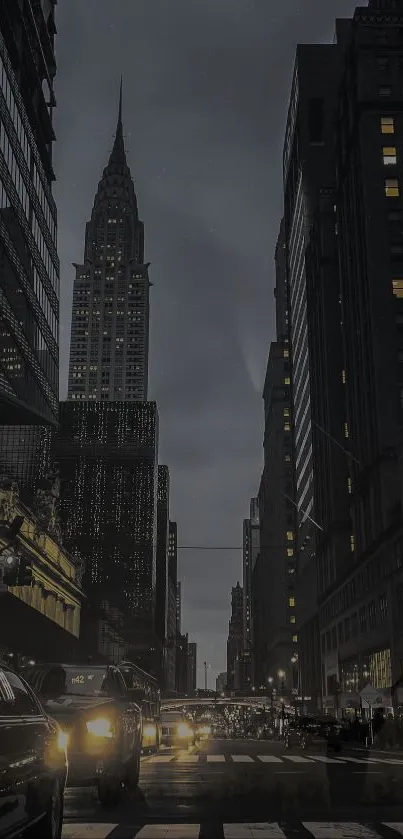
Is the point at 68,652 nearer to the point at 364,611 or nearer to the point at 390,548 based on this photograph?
the point at 364,611

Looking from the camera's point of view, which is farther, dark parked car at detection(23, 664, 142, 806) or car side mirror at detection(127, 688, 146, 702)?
car side mirror at detection(127, 688, 146, 702)

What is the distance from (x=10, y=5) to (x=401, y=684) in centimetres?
6421

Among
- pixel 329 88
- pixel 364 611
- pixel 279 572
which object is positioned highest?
pixel 329 88

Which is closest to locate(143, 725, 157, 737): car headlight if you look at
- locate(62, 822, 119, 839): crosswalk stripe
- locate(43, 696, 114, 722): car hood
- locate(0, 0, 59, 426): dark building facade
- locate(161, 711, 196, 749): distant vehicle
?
locate(161, 711, 196, 749): distant vehicle

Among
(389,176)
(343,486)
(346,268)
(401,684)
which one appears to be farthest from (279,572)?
(401,684)

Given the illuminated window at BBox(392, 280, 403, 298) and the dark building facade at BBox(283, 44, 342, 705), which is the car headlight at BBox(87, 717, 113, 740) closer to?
the illuminated window at BBox(392, 280, 403, 298)

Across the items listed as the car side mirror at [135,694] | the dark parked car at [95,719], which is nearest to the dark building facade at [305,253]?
the car side mirror at [135,694]

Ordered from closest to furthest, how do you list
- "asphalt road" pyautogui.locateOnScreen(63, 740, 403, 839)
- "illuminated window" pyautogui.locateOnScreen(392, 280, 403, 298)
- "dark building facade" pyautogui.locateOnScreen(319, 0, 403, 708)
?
"asphalt road" pyautogui.locateOnScreen(63, 740, 403, 839) < "dark building facade" pyautogui.locateOnScreen(319, 0, 403, 708) < "illuminated window" pyautogui.locateOnScreen(392, 280, 403, 298)

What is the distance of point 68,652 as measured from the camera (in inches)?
3853

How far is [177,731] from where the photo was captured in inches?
1590

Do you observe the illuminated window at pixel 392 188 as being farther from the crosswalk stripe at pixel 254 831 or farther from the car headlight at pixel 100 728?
the crosswalk stripe at pixel 254 831

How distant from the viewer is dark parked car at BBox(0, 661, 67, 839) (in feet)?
19.2

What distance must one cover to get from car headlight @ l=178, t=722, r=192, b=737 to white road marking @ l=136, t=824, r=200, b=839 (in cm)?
3199

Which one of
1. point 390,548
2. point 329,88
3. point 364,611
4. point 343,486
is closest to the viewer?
point 390,548
